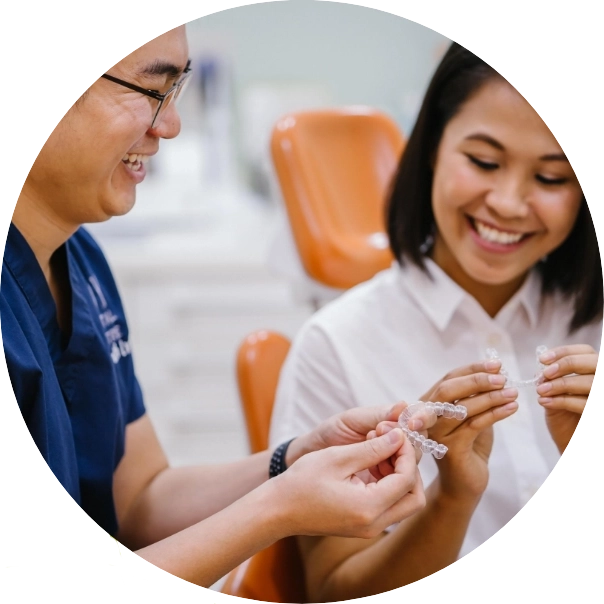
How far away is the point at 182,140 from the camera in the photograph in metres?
0.91

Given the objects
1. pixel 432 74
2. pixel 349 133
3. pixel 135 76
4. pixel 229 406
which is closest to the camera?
pixel 135 76

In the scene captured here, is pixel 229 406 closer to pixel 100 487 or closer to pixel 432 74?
pixel 100 487

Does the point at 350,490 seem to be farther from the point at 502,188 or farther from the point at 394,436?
the point at 502,188

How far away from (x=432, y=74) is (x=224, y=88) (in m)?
0.27

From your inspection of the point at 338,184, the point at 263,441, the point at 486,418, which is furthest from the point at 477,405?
the point at 338,184

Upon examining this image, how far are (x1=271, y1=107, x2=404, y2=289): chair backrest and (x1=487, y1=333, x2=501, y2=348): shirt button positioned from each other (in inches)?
7.8

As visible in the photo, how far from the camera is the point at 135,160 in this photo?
32.4 inches

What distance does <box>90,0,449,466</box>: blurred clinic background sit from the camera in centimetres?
91

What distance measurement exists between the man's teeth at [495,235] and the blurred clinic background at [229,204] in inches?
7.1

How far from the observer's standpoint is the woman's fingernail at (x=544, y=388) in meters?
0.83

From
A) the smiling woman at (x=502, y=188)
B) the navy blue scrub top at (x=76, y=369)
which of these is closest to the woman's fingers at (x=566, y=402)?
the smiling woman at (x=502, y=188)

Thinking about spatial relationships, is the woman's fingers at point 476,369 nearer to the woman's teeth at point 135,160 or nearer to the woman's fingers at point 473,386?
the woman's fingers at point 473,386

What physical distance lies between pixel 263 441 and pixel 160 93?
1.58 feet

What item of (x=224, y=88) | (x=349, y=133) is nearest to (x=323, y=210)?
(x=349, y=133)
